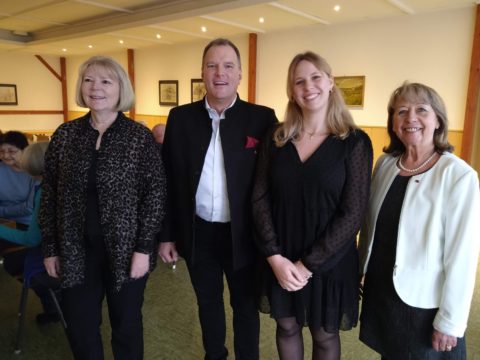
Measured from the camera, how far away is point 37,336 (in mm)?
2416

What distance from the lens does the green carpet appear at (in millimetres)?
2264

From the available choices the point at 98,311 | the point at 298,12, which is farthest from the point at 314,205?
the point at 298,12

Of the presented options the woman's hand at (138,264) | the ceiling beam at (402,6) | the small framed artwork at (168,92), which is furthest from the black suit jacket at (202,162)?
the small framed artwork at (168,92)

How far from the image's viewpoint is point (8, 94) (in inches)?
463

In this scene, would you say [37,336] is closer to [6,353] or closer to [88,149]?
[6,353]

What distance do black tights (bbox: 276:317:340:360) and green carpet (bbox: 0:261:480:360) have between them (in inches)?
23.4

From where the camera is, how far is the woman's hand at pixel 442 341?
1288 millimetres

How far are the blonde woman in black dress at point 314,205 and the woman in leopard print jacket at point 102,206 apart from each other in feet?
1.64

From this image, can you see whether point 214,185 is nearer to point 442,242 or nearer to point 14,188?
point 442,242

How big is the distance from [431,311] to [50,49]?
1195 cm

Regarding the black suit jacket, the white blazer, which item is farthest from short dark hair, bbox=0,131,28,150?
the white blazer

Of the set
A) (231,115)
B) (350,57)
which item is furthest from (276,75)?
(231,115)

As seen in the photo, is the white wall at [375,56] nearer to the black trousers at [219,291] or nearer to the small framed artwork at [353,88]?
the small framed artwork at [353,88]

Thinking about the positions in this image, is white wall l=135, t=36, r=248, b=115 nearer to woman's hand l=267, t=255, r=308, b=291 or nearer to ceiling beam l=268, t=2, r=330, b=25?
ceiling beam l=268, t=2, r=330, b=25
